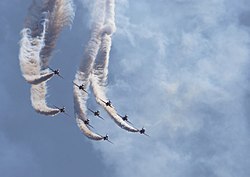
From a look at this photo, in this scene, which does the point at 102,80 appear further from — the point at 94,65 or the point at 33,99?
the point at 33,99

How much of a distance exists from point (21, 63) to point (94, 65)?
46.4 feet

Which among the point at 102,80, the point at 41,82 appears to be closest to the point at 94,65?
the point at 102,80

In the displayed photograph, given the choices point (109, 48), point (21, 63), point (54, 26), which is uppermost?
point (109, 48)

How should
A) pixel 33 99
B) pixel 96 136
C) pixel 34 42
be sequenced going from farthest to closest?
pixel 96 136
pixel 33 99
pixel 34 42

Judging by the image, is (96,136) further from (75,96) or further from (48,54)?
(48,54)

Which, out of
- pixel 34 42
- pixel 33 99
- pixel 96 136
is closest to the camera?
pixel 34 42

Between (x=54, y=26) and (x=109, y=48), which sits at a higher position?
(x=109, y=48)

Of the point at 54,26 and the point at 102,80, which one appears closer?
the point at 54,26

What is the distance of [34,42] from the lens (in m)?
96.1

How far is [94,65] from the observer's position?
107 meters

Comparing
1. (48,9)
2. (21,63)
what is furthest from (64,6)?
(21,63)

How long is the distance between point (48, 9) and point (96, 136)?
28.4 metres

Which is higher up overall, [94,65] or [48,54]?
[94,65]

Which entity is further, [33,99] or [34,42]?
[33,99]
